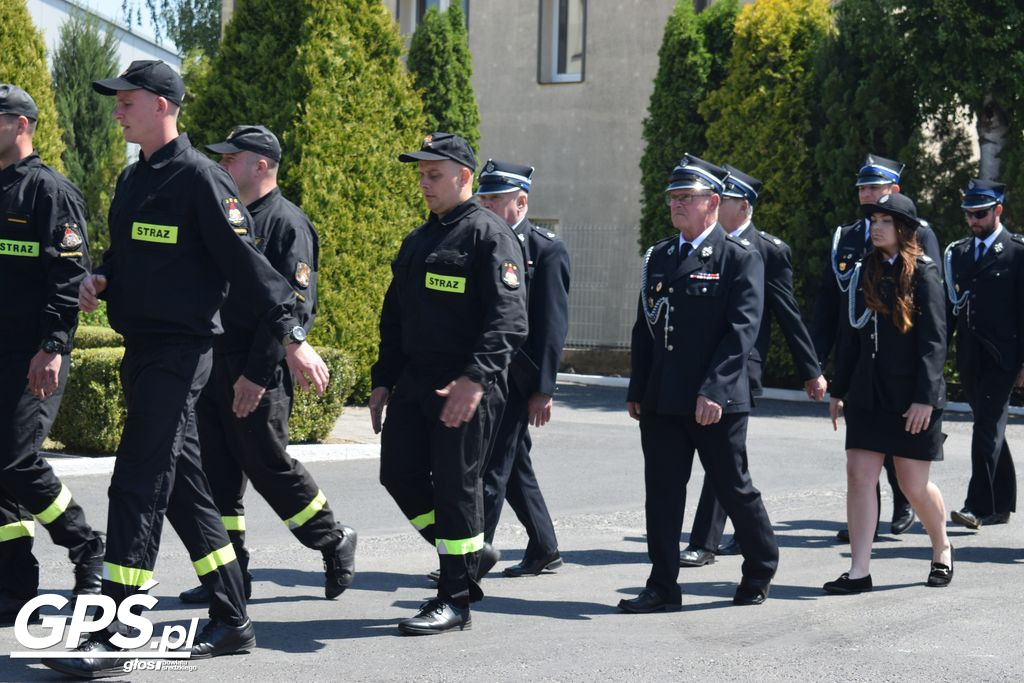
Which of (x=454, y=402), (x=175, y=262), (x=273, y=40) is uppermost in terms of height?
(x=273, y=40)

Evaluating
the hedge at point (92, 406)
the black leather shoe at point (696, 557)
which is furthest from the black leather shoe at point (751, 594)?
the hedge at point (92, 406)

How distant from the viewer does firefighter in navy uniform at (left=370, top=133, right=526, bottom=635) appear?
19.3 ft

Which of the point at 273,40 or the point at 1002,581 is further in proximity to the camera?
the point at 273,40

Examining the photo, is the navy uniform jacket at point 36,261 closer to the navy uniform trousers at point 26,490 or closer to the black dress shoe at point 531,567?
the navy uniform trousers at point 26,490

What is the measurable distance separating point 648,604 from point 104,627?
8.26 ft

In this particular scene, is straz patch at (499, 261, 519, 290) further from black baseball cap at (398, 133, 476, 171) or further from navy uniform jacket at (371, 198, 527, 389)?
black baseball cap at (398, 133, 476, 171)

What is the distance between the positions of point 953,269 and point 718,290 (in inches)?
129

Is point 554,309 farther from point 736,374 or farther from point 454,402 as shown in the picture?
point 454,402

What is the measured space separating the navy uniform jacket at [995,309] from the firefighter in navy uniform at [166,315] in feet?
16.5

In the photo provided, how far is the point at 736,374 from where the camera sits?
21.4 feet

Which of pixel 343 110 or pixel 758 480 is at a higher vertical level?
pixel 343 110

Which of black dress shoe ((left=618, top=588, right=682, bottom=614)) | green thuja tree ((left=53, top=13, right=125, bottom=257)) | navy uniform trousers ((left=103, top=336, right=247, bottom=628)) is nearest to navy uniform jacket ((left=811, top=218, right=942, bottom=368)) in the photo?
black dress shoe ((left=618, top=588, right=682, bottom=614))

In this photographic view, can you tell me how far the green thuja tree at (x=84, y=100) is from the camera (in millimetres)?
26188

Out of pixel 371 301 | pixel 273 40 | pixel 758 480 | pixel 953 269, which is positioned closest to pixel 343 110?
pixel 273 40
